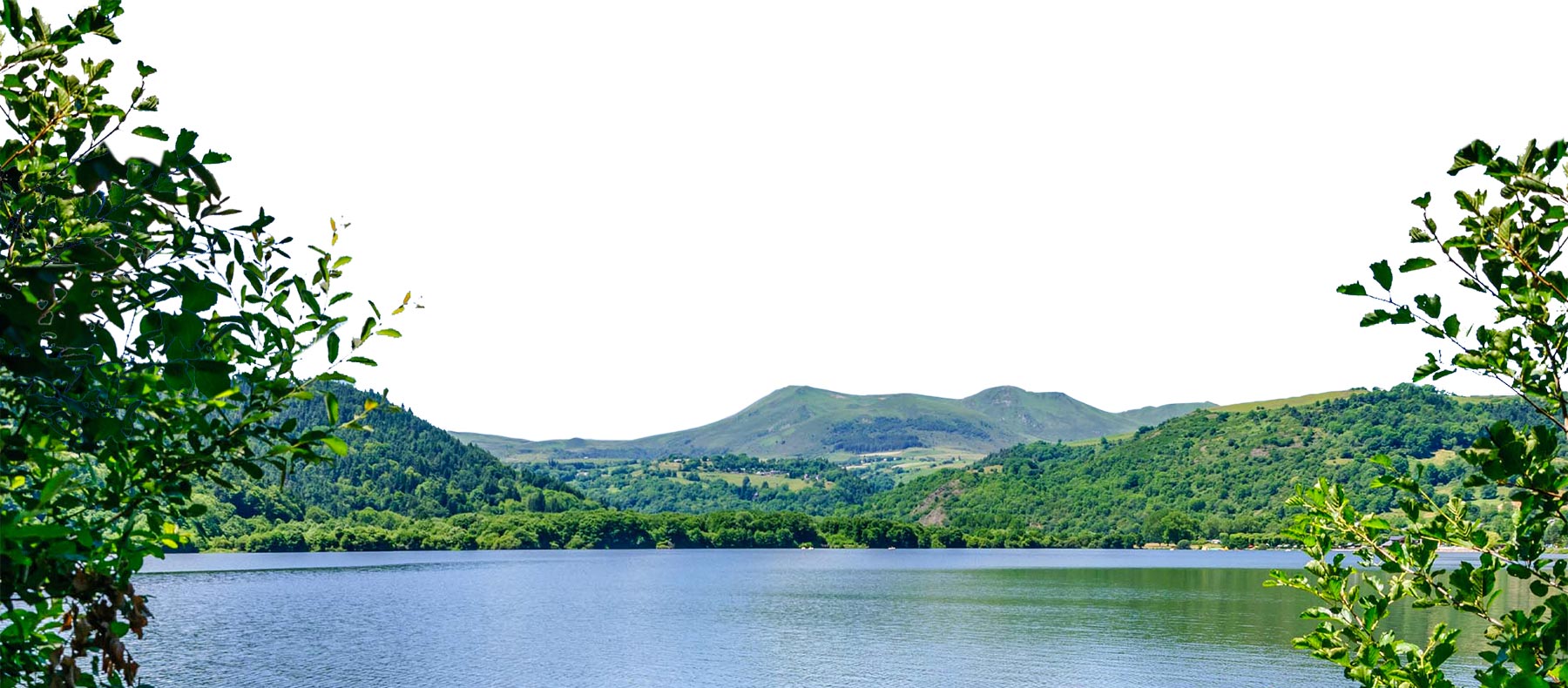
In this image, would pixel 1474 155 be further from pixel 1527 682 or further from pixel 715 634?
pixel 715 634

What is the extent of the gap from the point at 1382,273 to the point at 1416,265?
19 centimetres

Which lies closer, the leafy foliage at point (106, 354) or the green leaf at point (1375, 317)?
the leafy foliage at point (106, 354)

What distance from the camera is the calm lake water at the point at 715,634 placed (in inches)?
2995

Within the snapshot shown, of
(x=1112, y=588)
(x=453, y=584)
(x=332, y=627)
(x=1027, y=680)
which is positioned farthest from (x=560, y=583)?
(x=1027, y=680)

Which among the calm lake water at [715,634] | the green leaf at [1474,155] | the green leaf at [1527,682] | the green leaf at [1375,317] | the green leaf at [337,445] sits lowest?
the calm lake water at [715,634]

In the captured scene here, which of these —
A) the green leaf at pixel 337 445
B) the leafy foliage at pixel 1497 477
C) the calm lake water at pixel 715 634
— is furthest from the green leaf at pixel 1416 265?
the calm lake water at pixel 715 634

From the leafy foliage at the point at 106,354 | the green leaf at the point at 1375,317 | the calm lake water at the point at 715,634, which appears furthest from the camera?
the calm lake water at the point at 715,634

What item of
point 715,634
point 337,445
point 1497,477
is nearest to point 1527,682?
point 1497,477

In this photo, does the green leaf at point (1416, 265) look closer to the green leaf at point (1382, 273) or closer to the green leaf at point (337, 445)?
the green leaf at point (1382, 273)

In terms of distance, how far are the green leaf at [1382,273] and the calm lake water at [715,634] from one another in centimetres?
7067

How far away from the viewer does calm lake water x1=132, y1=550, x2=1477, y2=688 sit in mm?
76062

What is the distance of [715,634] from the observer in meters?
101

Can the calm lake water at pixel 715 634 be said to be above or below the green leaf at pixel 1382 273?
below

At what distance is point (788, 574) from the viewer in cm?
19512
